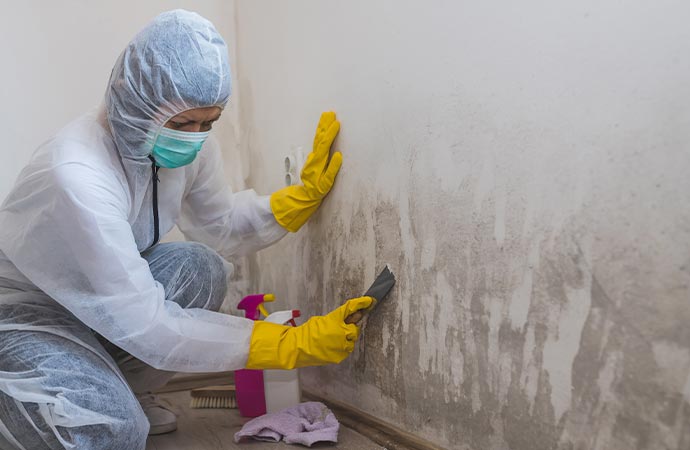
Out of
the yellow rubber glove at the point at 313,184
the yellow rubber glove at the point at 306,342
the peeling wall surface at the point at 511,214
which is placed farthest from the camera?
the yellow rubber glove at the point at 313,184

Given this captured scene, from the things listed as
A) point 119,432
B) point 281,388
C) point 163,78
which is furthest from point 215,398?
point 163,78

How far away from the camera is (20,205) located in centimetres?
125

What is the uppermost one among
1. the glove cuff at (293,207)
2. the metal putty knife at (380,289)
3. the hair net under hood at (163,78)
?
the hair net under hood at (163,78)

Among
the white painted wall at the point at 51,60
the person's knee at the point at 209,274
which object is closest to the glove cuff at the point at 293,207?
the person's knee at the point at 209,274

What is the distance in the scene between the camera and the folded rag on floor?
1.38 m

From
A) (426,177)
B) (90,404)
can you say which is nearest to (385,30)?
(426,177)

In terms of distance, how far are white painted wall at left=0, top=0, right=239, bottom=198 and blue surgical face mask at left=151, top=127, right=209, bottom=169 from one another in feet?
2.29

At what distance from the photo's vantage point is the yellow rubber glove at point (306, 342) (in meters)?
1.30

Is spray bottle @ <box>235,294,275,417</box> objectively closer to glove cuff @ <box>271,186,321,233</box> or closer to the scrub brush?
the scrub brush

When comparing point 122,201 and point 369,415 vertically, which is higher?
point 122,201

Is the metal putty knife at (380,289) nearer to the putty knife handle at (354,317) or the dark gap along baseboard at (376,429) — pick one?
the putty knife handle at (354,317)

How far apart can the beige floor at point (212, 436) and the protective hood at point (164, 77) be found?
2.33 feet

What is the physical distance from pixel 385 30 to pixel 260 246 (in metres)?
0.69

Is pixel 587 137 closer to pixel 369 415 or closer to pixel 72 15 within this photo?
pixel 369 415
